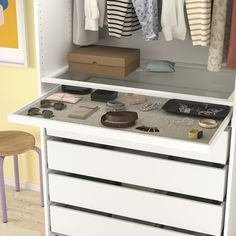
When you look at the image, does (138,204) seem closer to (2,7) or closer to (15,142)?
(15,142)

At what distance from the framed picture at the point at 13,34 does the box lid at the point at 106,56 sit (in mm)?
669

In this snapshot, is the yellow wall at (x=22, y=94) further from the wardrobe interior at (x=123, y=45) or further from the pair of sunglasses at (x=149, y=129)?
the pair of sunglasses at (x=149, y=129)

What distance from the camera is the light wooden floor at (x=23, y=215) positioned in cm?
295

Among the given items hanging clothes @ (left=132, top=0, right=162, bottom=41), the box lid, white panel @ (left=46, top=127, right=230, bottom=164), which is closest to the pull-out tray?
white panel @ (left=46, top=127, right=230, bottom=164)

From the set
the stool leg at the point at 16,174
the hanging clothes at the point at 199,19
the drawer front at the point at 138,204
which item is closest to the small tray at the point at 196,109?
the hanging clothes at the point at 199,19

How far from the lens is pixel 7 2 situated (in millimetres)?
3094

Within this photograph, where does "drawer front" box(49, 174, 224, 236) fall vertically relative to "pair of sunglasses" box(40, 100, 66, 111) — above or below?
below

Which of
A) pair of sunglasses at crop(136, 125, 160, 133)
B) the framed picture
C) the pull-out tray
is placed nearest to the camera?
the pull-out tray

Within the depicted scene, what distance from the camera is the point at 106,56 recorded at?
2.43 meters

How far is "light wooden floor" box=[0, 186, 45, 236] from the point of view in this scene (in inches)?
116

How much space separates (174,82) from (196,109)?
0.82 ft

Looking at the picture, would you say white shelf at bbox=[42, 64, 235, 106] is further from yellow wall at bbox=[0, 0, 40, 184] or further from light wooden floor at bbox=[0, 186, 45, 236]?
light wooden floor at bbox=[0, 186, 45, 236]

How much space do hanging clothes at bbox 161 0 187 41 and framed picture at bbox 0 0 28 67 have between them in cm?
111

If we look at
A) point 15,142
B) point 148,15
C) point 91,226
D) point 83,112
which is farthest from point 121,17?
point 15,142
